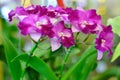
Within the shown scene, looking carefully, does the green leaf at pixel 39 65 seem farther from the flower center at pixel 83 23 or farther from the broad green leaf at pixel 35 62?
the flower center at pixel 83 23

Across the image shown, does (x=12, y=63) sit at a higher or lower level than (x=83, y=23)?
lower

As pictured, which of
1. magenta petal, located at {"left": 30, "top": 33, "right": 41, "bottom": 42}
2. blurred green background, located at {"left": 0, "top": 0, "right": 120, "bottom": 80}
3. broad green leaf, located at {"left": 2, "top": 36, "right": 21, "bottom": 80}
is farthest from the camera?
blurred green background, located at {"left": 0, "top": 0, "right": 120, "bottom": 80}

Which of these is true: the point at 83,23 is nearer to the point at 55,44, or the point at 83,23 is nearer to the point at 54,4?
the point at 55,44

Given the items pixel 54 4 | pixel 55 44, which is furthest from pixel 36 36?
pixel 54 4

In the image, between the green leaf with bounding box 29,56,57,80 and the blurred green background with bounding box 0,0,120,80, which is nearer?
the green leaf with bounding box 29,56,57,80

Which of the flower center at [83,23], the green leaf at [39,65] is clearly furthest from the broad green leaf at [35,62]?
the flower center at [83,23]

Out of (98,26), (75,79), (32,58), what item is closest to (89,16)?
(98,26)

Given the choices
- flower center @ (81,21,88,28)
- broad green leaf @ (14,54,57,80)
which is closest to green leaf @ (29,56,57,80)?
broad green leaf @ (14,54,57,80)

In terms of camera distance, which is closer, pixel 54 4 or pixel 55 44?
pixel 55 44

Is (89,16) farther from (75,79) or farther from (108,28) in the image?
(75,79)

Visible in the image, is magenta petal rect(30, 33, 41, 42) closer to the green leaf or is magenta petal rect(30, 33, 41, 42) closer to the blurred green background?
the green leaf

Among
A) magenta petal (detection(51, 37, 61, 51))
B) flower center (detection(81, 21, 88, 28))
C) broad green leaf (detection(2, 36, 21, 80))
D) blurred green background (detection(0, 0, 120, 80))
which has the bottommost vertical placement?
blurred green background (detection(0, 0, 120, 80))
